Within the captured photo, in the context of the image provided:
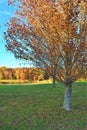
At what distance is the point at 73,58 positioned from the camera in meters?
13.7

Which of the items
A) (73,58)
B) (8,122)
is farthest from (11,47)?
(8,122)

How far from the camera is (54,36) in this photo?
13445mm

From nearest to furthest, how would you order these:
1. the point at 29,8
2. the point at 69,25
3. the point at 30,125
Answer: the point at 30,125 < the point at 69,25 < the point at 29,8

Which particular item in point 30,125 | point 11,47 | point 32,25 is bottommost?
point 30,125

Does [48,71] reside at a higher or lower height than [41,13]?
lower

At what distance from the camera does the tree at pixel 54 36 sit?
43.4 feet

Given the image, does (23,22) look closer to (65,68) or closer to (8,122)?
(65,68)

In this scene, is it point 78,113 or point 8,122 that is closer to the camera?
point 8,122

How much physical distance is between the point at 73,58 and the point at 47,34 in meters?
1.46

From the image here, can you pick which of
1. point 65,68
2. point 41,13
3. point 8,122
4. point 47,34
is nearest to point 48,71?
point 65,68

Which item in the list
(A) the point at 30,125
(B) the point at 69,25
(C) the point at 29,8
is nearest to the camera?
(A) the point at 30,125

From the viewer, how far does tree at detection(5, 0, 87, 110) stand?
13234 millimetres

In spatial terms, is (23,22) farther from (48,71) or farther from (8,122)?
(8,122)

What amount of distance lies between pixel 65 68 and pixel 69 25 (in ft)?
6.00
